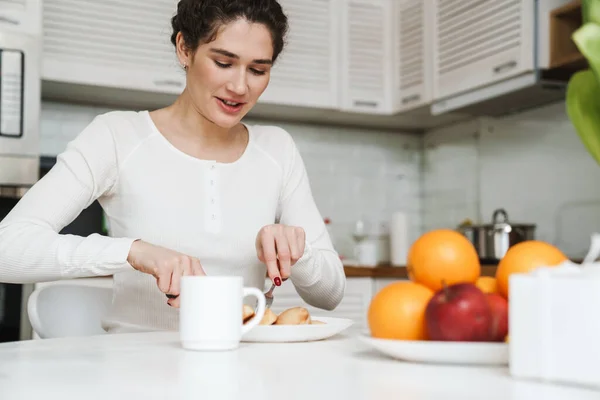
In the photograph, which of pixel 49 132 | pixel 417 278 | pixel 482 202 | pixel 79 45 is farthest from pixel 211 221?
pixel 482 202

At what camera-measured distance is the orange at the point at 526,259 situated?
0.83m

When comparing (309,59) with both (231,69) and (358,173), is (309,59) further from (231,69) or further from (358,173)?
(231,69)

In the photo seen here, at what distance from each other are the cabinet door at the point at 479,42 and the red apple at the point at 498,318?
2.14 meters

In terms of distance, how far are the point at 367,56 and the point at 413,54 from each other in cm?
23

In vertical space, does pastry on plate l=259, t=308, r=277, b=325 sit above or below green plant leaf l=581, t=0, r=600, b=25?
below

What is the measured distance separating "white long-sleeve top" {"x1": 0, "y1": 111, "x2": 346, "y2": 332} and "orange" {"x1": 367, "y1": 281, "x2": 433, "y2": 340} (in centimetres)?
54

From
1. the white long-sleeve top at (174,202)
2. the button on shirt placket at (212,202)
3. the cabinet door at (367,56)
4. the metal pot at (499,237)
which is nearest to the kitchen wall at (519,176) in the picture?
the metal pot at (499,237)

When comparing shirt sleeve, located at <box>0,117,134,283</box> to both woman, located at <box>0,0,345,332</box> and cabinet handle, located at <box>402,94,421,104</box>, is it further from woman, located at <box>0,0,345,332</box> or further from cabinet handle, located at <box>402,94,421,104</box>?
cabinet handle, located at <box>402,94,421,104</box>

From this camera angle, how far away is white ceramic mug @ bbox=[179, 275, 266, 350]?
0.92 m

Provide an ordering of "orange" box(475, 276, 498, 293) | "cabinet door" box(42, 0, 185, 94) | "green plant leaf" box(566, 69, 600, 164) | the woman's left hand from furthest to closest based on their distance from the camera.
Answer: "cabinet door" box(42, 0, 185, 94)
the woman's left hand
"orange" box(475, 276, 498, 293)
"green plant leaf" box(566, 69, 600, 164)

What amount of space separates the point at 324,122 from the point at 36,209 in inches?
102

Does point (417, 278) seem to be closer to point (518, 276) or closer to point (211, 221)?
point (518, 276)

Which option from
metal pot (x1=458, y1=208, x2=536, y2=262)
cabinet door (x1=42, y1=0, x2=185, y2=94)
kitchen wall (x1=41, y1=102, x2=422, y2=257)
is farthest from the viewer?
kitchen wall (x1=41, y1=102, x2=422, y2=257)

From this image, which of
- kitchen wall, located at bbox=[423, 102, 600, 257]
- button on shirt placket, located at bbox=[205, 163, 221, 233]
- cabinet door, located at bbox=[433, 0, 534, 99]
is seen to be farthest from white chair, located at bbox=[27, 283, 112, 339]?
kitchen wall, located at bbox=[423, 102, 600, 257]
